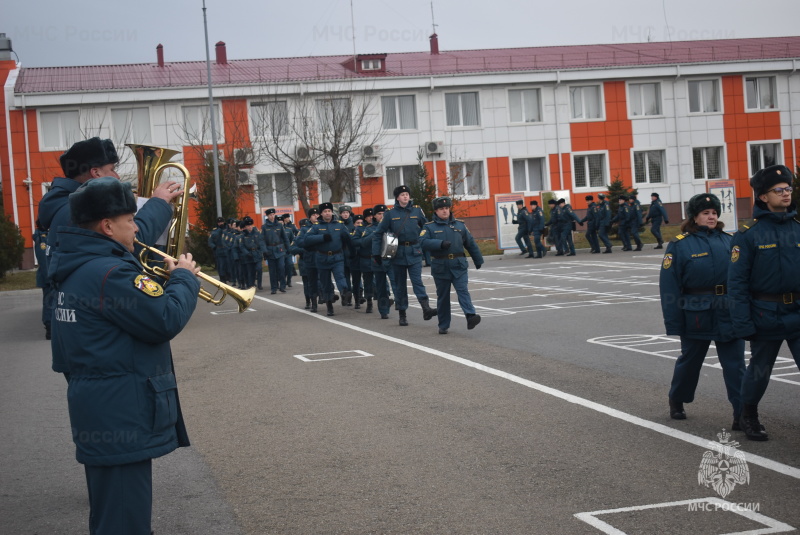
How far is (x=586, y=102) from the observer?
158 ft

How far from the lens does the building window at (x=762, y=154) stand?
1941 inches

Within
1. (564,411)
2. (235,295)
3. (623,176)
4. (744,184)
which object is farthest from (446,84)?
(235,295)

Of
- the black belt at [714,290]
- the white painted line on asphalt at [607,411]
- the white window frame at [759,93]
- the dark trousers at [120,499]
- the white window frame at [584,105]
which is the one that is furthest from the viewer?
the white window frame at [759,93]

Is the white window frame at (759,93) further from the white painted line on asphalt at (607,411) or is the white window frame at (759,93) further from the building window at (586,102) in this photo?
the white painted line on asphalt at (607,411)

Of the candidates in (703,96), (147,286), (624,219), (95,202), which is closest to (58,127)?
(624,219)

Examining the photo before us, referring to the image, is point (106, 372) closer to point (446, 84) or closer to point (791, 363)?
point (791, 363)

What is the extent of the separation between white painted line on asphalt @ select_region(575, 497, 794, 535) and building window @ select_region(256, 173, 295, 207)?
1615 inches

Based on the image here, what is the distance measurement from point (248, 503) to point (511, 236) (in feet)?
100

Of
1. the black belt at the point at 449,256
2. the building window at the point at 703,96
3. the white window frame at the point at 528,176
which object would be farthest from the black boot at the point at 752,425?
the building window at the point at 703,96

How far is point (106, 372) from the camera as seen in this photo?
3957 mm

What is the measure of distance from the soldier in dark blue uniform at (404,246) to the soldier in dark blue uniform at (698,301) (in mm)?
8186

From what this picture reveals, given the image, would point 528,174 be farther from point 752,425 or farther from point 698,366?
point 752,425

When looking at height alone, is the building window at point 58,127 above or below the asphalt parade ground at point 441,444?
above

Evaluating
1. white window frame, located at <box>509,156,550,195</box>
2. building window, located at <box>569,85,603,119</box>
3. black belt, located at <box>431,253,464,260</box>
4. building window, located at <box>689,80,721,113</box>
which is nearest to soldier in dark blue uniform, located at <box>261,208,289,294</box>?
black belt, located at <box>431,253,464,260</box>
